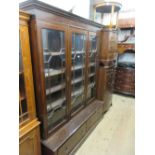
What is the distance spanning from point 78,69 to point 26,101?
0.99m

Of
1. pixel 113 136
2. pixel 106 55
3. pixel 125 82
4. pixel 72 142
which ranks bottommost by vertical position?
pixel 113 136

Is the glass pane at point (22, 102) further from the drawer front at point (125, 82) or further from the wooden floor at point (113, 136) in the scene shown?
the drawer front at point (125, 82)

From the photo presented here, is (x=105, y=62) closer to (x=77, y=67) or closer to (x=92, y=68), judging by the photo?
(x=92, y=68)

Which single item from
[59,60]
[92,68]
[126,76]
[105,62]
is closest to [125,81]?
[126,76]

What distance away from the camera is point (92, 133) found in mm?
2371

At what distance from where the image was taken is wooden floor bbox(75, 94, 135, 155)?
6.61ft

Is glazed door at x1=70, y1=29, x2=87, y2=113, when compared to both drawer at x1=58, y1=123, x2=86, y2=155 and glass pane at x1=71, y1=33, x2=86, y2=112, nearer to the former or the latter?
glass pane at x1=71, y1=33, x2=86, y2=112

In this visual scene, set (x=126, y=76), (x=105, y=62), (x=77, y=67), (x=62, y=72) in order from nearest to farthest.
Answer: (x=62, y=72), (x=77, y=67), (x=105, y=62), (x=126, y=76)

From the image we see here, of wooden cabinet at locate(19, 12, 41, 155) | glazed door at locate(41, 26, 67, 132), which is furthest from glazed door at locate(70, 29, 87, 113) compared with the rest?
wooden cabinet at locate(19, 12, 41, 155)

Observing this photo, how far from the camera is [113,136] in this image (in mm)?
2332

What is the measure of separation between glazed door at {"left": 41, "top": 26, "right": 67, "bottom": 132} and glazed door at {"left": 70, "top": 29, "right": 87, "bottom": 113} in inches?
7.7

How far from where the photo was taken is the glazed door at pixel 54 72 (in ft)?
4.81
